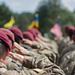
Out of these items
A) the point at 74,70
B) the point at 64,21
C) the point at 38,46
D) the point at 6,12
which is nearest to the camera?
the point at 74,70

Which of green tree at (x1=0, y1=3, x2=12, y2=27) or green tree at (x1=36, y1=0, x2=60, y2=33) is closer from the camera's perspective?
green tree at (x1=0, y1=3, x2=12, y2=27)

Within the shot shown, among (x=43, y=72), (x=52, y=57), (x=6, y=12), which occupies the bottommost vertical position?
(x=43, y=72)

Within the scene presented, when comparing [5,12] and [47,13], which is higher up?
[47,13]

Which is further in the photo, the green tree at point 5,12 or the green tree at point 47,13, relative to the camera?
the green tree at point 47,13

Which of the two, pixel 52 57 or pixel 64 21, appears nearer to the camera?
pixel 52 57

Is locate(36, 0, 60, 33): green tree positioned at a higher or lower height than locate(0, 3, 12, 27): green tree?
higher

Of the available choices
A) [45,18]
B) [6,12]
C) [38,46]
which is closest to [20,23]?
[6,12]

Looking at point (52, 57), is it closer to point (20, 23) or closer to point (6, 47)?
point (6, 47)

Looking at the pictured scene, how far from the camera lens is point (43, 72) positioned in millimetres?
4363

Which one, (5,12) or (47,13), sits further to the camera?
(47,13)

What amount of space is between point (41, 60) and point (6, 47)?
1.06 meters

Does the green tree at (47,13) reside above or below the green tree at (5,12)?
above

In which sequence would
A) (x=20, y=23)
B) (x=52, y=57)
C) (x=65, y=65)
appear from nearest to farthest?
(x=65, y=65)
(x=52, y=57)
(x=20, y=23)

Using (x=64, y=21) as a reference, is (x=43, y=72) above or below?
below
